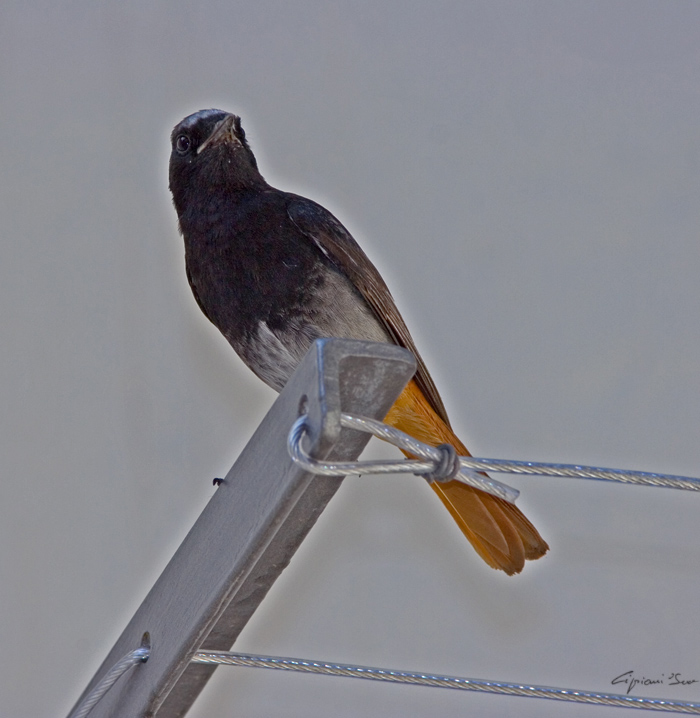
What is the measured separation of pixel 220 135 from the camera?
207cm

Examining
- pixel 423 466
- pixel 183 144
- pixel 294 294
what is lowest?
pixel 423 466

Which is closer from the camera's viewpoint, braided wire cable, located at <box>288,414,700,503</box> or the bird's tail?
braided wire cable, located at <box>288,414,700,503</box>

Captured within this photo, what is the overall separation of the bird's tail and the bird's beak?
2.21ft

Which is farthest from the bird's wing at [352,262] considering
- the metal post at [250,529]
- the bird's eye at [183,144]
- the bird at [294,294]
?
the metal post at [250,529]

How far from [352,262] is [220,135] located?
0.43 meters

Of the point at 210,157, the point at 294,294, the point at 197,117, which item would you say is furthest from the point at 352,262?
the point at 197,117

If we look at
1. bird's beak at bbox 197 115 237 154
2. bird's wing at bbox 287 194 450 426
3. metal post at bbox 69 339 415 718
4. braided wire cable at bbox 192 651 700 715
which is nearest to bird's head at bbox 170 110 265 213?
bird's beak at bbox 197 115 237 154

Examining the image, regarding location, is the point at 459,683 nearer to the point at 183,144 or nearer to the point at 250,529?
the point at 250,529

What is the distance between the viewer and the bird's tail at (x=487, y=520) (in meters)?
1.88

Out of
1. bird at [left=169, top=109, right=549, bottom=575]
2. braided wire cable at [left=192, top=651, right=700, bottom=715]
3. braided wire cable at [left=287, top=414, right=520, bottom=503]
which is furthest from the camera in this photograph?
bird at [left=169, top=109, right=549, bottom=575]

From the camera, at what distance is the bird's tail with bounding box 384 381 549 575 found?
6.17 ft

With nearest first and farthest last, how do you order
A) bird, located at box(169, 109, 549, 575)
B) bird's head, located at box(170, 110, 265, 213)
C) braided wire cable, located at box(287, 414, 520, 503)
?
braided wire cable, located at box(287, 414, 520, 503) < bird, located at box(169, 109, 549, 575) < bird's head, located at box(170, 110, 265, 213)

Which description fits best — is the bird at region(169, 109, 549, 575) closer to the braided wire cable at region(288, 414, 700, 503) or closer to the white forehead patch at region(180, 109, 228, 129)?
the white forehead patch at region(180, 109, 228, 129)

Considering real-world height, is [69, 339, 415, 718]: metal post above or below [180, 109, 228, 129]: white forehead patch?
below
